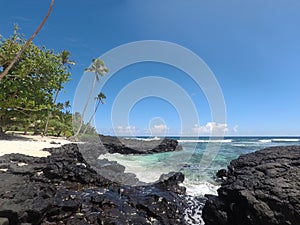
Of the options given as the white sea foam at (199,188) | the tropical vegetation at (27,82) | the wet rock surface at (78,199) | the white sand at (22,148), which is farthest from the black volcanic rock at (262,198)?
the tropical vegetation at (27,82)

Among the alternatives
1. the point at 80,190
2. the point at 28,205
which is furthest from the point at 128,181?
the point at 28,205

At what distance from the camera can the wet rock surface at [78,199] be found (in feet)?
18.5

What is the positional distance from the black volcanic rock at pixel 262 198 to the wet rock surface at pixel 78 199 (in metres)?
1.33

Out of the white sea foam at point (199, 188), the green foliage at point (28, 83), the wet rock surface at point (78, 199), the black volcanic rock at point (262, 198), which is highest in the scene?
the green foliage at point (28, 83)

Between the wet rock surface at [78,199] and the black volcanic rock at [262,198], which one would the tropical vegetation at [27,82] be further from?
the black volcanic rock at [262,198]

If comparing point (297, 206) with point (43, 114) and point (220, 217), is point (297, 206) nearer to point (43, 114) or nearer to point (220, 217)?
point (220, 217)

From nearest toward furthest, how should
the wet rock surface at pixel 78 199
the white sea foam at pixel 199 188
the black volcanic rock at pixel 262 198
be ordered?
the black volcanic rock at pixel 262 198, the wet rock surface at pixel 78 199, the white sea foam at pixel 199 188

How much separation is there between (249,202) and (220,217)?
3.57 ft

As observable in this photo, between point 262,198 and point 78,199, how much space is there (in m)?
5.44

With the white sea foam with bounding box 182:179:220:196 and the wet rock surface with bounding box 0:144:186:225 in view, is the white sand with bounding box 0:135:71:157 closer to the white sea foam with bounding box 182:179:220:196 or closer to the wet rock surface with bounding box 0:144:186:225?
the wet rock surface with bounding box 0:144:186:225

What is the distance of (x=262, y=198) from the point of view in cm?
540

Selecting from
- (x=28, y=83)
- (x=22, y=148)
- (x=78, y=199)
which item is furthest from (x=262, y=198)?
(x=28, y=83)

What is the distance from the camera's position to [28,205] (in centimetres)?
545

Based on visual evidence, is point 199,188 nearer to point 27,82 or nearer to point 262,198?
point 262,198
